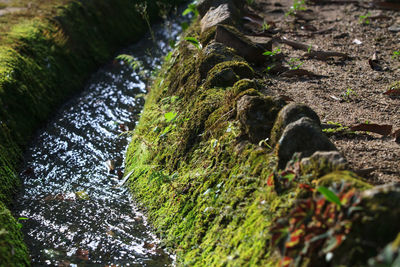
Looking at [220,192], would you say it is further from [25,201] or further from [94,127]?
[94,127]

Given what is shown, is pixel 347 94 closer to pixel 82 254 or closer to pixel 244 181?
pixel 244 181

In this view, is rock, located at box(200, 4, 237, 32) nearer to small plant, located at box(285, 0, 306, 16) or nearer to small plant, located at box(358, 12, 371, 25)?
small plant, located at box(285, 0, 306, 16)

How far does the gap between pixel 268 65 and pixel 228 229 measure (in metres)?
2.62

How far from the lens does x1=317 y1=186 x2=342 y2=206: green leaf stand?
2.05m

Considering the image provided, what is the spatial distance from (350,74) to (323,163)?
2707 mm

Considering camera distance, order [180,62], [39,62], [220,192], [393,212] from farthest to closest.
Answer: [39,62] < [180,62] < [220,192] < [393,212]

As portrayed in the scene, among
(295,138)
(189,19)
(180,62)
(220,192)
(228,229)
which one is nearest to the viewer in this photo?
(295,138)

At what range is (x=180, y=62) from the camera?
5496 mm

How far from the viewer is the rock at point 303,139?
260 centimetres

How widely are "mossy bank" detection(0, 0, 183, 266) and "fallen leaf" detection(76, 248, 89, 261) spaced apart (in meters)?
0.35

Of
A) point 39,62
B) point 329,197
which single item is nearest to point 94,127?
point 39,62

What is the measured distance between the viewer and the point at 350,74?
486 cm

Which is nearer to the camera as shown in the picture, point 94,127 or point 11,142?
point 11,142

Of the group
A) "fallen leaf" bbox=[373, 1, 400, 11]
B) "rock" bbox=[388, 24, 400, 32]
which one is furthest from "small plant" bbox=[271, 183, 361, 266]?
"fallen leaf" bbox=[373, 1, 400, 11]
